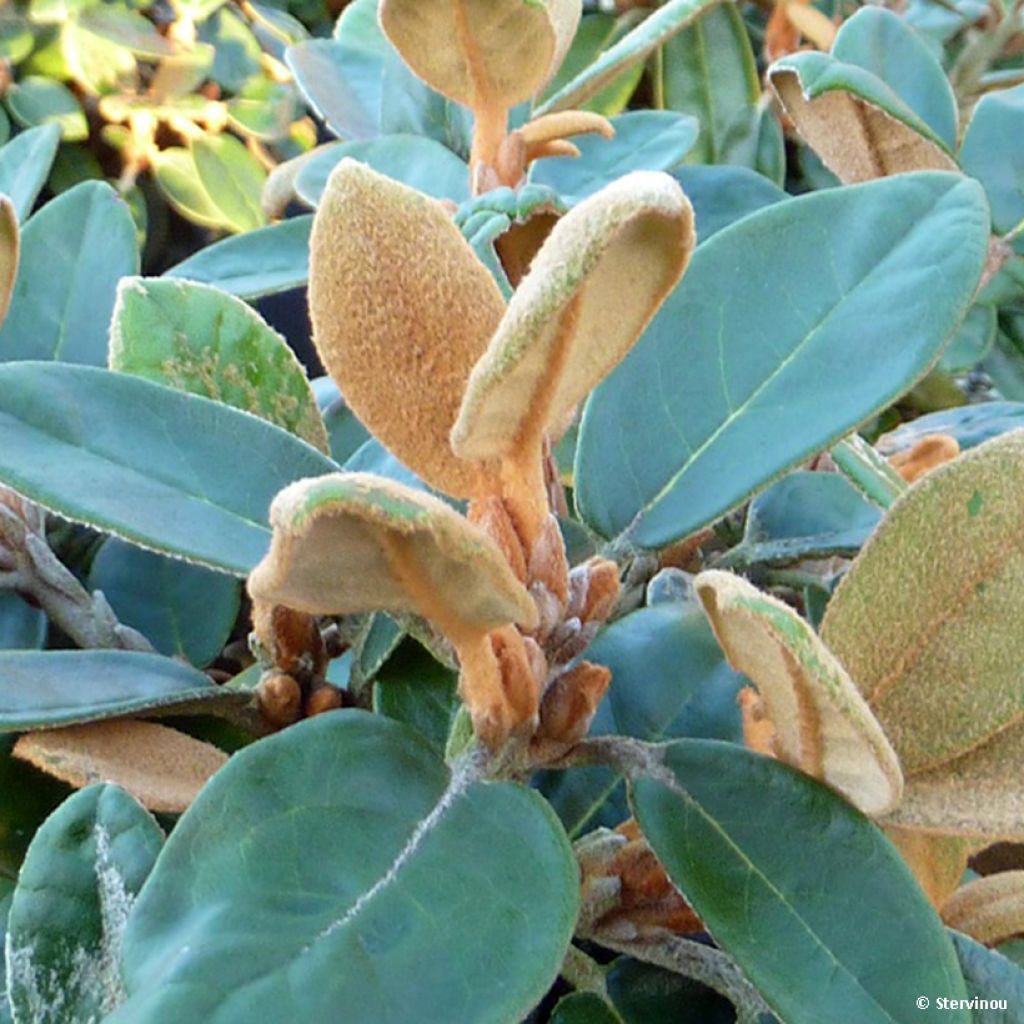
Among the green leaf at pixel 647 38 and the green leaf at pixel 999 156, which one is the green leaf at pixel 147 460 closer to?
the green leaf at pixel 647 38

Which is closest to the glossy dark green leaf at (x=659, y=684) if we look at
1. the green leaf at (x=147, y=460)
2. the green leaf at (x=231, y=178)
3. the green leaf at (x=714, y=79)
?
the green leaf at (x=147, y=460)

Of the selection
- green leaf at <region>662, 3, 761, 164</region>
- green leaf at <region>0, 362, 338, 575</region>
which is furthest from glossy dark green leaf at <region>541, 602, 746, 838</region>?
green leaf at <region>662, 3, 761, 164</region>

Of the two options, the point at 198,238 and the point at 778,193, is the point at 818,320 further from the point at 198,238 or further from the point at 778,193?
the point at 198,238

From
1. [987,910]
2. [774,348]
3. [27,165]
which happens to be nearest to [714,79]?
[27,165]

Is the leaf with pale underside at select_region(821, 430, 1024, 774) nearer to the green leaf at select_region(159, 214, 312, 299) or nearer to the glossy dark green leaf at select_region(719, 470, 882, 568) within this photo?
the glossy dark green leaf at select_region(719, 470, 882, 568)

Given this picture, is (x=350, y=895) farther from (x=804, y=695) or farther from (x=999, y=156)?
(x=999, y=156)

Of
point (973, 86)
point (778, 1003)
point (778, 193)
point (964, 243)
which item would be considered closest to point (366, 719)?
point (778, 1003)
